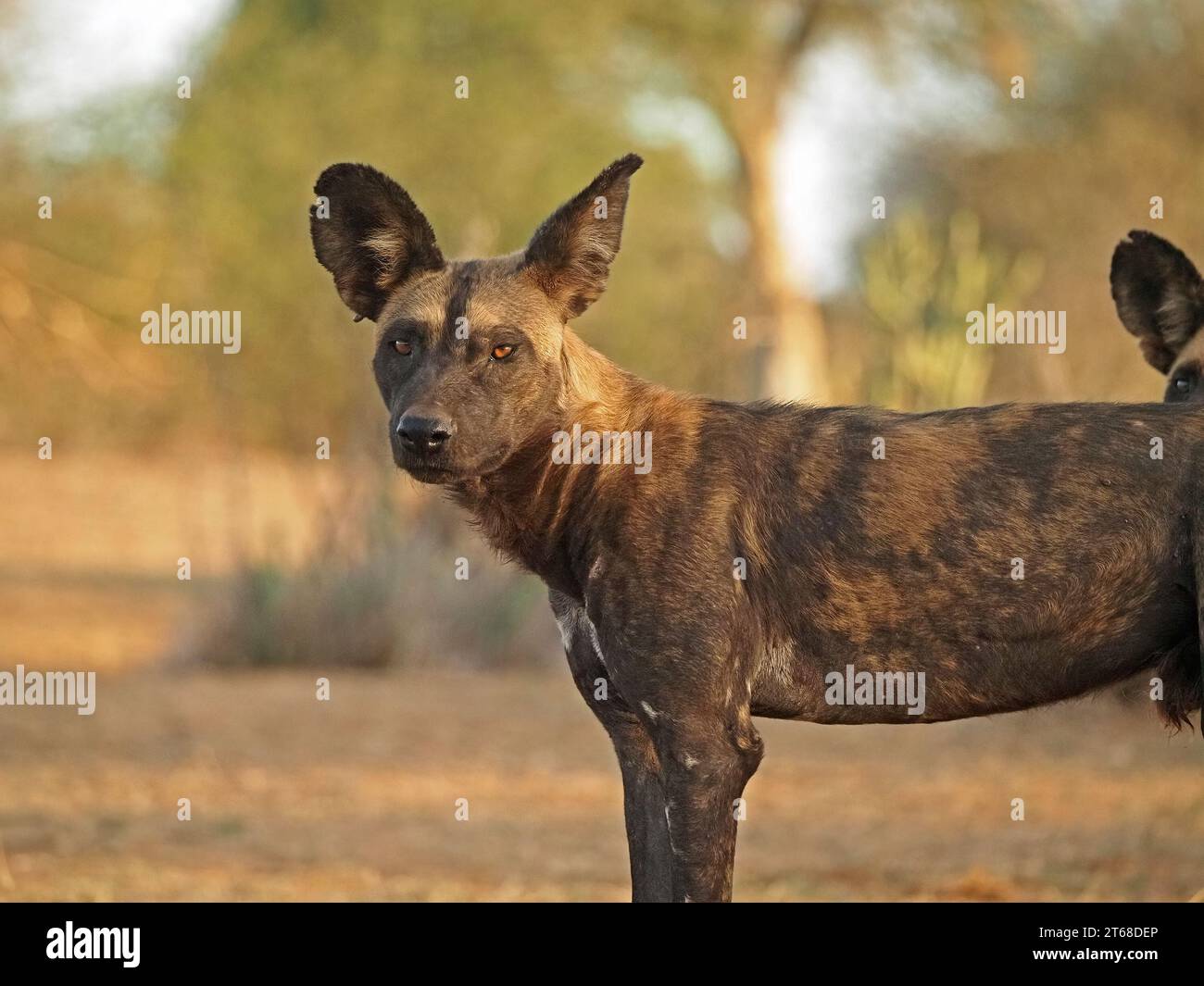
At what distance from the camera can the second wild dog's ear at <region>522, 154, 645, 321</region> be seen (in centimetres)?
429

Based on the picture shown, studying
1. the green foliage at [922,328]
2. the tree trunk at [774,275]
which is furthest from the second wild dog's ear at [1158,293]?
the tree trunk at [774,275]

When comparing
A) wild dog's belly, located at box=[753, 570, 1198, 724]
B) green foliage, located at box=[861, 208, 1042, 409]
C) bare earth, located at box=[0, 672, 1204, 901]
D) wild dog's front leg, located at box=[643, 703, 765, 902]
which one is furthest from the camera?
green foliage, located at box=[861, 208, 1042, 409]

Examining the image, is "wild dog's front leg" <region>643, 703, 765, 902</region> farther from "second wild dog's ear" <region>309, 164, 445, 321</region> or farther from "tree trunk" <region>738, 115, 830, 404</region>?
"tree trunk" <region>738, 115, 830, 404</region>

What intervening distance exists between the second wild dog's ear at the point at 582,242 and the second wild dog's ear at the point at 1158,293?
194 centimetres

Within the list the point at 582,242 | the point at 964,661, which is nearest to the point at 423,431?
the point at 582,242

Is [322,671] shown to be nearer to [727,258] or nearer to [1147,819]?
[1147,819]

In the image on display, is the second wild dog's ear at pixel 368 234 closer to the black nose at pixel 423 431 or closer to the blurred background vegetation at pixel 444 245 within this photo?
the black nose at pixel 423 431

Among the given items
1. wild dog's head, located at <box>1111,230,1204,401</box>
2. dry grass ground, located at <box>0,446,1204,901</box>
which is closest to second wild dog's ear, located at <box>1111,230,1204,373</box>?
wild dog's head, located at <box>1111,230,1204,401</box>

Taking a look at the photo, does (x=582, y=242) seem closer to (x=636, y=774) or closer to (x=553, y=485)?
(x=553, y=485)

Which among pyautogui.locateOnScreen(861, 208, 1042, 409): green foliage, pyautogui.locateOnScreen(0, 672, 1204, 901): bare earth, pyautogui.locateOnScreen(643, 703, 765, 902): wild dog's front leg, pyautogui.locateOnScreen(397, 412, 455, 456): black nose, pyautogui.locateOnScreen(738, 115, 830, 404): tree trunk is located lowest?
pyautogui.locateOnScreen(0, 672, 1204, 901): bare earth

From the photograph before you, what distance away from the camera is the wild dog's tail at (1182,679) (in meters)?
4.02

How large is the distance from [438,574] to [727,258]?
513 inches

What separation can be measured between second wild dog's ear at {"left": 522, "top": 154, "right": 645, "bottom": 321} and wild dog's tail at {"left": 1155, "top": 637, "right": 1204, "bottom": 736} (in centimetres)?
169

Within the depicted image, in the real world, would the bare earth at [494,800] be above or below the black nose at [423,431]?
below
